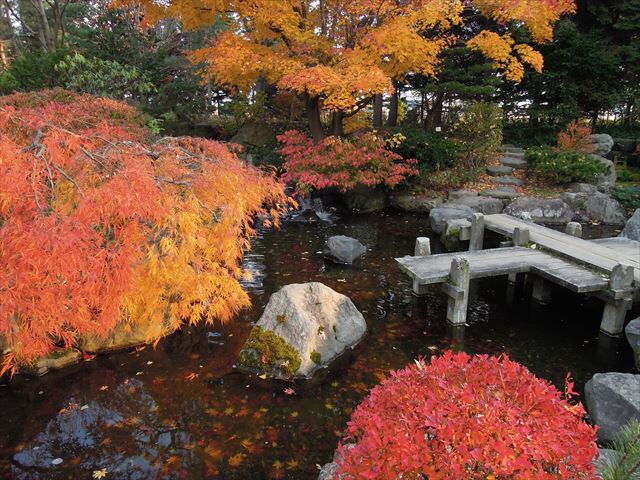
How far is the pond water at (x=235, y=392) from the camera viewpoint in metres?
4.36

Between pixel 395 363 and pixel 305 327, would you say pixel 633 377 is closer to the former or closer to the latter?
pixel 395 363

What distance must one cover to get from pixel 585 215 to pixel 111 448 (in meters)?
13.5

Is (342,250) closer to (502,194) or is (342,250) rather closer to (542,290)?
(542,290)

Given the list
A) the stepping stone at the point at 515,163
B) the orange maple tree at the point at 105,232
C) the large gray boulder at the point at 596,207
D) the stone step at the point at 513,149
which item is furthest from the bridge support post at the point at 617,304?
the stone step at the point at 513,149

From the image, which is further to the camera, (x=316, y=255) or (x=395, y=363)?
(x=316, y=255)

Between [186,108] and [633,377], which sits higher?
[186,108]

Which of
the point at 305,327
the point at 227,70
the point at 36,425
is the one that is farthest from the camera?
the point at 227,70

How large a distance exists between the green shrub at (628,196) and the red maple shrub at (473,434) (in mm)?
12974

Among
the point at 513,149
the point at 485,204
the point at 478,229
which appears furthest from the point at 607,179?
the point at 478,229

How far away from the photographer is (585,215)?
523 inches

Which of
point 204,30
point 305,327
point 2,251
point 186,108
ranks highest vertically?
point 204,30

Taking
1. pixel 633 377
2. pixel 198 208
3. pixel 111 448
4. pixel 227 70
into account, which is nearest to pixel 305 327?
pixel 198 208

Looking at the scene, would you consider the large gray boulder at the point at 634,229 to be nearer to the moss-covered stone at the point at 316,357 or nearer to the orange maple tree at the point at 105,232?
the moss-covered stone at the point at 316,357

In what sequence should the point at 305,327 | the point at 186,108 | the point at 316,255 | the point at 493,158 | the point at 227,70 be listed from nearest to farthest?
the point at 305,327
the point at 316,255
the point at 227,70
the point at 493,158
the point at 186,108
